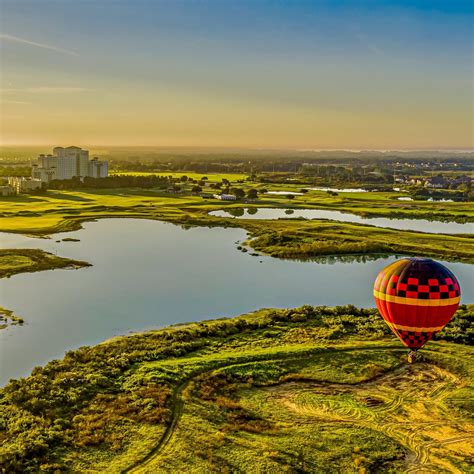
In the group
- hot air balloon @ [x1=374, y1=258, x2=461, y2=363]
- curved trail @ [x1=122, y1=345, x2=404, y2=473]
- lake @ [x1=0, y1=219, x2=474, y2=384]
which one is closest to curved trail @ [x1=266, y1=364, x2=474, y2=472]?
curved trail @ [x1=122, y1=345, x2=404, y2=473]

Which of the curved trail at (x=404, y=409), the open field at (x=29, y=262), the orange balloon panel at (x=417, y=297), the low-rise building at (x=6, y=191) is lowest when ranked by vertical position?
the curved trail at (x=404, y=409)

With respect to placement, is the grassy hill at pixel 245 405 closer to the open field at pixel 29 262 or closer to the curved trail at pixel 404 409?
the curved trail at pixel 404 409

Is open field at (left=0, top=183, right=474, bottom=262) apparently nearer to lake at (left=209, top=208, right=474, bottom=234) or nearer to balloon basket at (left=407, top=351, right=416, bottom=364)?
lake at (left=209, top=208, right=474, bottom=234)

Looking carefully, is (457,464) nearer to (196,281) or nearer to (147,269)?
(196,281)

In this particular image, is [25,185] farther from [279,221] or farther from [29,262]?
[29,262]

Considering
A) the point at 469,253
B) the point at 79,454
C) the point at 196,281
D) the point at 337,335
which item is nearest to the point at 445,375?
Answer: the point at 337,335

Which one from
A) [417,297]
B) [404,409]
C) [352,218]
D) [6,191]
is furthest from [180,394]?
[6,191]

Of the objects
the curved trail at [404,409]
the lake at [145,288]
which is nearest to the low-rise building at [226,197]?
the lake at [145,288]
